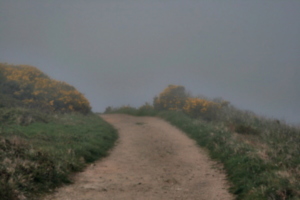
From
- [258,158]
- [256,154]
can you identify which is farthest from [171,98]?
[258,158]

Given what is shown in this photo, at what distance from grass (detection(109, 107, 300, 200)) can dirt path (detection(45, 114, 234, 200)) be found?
38 cm

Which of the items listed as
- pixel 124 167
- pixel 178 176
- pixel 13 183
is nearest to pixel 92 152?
pixel 124 167

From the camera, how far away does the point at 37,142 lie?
8461 mm

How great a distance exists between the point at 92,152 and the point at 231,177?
171 inches

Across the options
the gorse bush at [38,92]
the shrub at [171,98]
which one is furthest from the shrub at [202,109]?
the gorse bush at [38,92]

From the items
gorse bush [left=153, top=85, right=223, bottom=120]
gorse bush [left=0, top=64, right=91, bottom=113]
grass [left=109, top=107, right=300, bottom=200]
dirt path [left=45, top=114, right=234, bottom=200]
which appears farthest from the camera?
gorse bush [left=153, top=85, right=223, bottom=120]

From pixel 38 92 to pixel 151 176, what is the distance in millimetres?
12088

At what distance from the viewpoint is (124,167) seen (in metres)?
8.45

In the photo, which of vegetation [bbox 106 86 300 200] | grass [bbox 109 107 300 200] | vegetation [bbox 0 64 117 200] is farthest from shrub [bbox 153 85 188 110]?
grass [bbox 109 107 300 200]

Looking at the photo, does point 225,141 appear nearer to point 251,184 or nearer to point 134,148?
point 134,148

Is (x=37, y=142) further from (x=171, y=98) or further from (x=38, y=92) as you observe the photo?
(x=171, y=98)

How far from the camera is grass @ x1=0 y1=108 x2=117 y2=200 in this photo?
5.50 meters

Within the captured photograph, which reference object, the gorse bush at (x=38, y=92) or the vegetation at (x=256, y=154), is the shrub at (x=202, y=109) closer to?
the vegetation at (x=256, y=154)

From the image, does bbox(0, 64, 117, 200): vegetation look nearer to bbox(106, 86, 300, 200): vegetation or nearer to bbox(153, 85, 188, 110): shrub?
bbox(106, 86, 300, 200): vegetation
